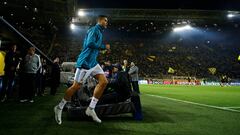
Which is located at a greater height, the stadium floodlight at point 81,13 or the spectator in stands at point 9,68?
the stadium floodlight at point 81,13

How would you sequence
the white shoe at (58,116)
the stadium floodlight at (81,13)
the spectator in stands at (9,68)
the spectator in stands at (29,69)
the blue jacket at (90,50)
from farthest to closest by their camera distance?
1. the stadium floodlight at (81,13)
2. the spectator in stands at (29,69)
3. the spectator in stands at (9,68)
4. the blue jacket at (90,50)
5. the white shoe at (58,116)

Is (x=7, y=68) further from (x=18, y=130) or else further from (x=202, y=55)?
(x=202, y=55)

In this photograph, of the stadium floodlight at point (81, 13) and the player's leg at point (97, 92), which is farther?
the stadium floodlight at point (81, 13)

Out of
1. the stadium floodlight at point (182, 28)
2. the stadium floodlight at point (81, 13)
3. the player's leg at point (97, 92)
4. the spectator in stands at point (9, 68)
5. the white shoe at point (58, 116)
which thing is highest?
the stadium floodlight at point (81, 13)

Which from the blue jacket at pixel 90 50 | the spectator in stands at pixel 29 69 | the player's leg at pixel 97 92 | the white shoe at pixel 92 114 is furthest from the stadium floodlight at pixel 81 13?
the white shoe at pixel 92 114

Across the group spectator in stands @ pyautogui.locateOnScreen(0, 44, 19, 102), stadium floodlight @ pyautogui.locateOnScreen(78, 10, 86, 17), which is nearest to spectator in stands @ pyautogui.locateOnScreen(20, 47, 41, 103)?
spectator in stands @ pyautogui.locateOnScreen(0, 44, 19, 102)

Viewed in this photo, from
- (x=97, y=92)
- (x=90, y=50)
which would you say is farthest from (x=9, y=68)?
(x=97, y=92)

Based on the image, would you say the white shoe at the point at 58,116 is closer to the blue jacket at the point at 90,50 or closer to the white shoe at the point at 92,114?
the white shoe at the point at 92,114

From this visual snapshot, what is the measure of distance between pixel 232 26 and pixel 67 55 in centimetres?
3343

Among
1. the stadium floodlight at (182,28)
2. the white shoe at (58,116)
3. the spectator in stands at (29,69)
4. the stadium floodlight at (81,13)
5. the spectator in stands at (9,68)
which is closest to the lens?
the white shoe at (58,116)

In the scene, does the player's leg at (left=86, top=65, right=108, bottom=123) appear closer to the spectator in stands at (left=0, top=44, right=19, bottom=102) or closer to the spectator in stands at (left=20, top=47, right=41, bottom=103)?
the spectator in stands at (left=20, top=47, right=41, bottom=103)

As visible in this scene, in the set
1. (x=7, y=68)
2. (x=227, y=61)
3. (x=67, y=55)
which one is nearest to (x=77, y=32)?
(x=67, y=55)

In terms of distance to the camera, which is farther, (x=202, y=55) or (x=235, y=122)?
(x=202, y=55)

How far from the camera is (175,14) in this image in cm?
4659
